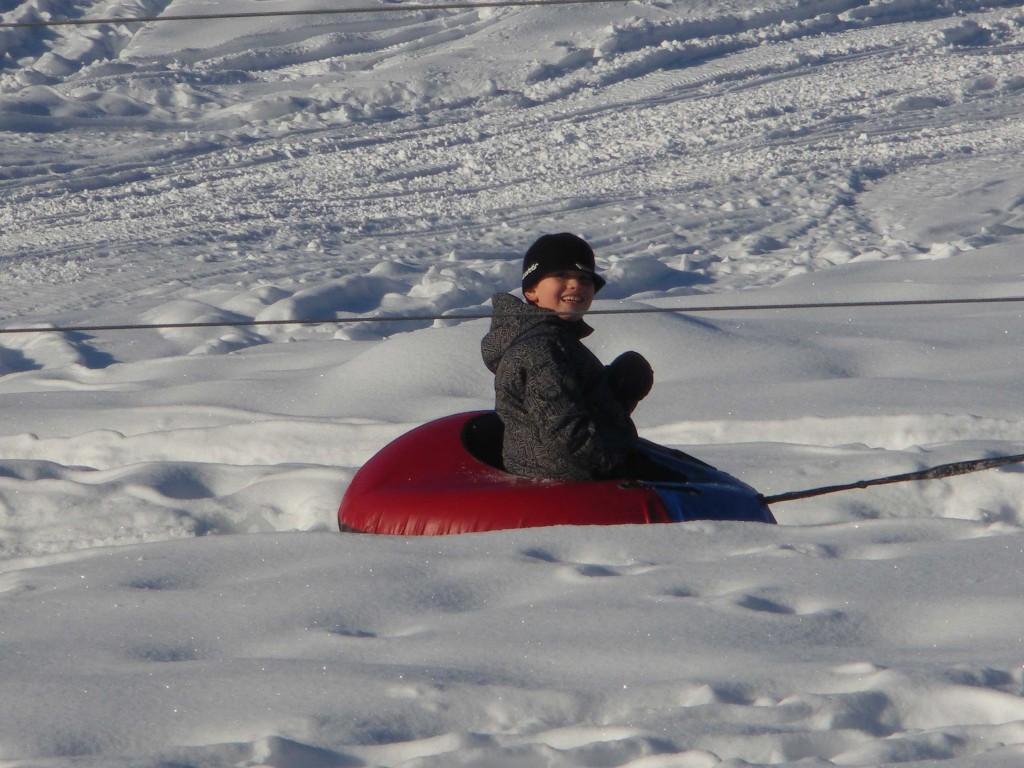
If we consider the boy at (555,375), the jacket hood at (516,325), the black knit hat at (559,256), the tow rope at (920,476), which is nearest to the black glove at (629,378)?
the boy at (555,375)

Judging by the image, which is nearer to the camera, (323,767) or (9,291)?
(323,767)

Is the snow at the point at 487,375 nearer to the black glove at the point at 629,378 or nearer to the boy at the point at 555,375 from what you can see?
the boy at the point at 555,375

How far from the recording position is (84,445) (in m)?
4.62

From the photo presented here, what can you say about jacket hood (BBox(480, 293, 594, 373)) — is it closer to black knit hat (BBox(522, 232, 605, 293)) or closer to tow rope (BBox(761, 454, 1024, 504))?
black knit hat (BBox(522, 232, 605, 293))

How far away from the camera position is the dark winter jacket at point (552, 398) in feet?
10.1

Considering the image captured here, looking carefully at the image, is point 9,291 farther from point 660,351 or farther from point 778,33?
point 778,33

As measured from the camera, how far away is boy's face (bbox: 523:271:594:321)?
10.2 feet

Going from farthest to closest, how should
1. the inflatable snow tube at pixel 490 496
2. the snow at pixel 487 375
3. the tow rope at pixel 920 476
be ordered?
1. the tow rope at pixel 920 476
2. the inflatable snow tube at pixel 490 496
3. the snow at pixel 487 375

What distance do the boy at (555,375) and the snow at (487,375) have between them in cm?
30

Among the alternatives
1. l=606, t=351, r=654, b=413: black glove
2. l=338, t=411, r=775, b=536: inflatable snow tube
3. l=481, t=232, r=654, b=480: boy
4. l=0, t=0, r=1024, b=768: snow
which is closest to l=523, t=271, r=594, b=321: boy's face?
l=481, t=232, r=654, b=480: boy

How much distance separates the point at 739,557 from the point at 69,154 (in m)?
7.91

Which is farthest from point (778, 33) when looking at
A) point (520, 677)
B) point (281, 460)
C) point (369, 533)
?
point (520, 677)

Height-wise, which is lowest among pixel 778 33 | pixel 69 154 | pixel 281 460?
pixel 281 460

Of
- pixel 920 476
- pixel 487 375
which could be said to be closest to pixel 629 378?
pixel 920 476
